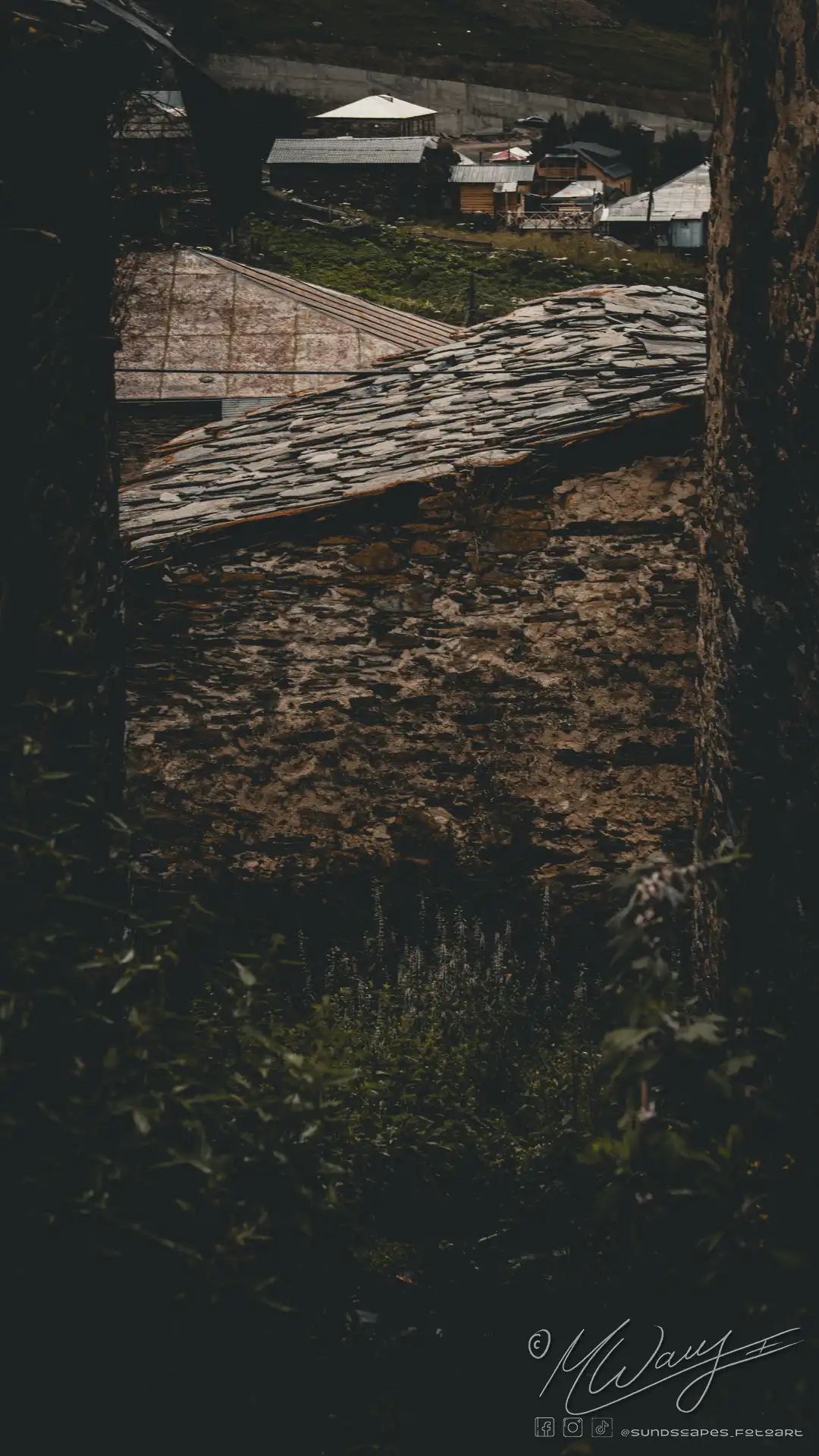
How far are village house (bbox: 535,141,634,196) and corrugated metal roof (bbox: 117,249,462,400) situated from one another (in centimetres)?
3063

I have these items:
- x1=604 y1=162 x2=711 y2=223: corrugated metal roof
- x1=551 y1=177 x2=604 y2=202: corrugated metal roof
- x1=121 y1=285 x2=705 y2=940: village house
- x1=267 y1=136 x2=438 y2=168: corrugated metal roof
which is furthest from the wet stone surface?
x1=551 y1=177 x2=604 y2=202: corrugated metal roof

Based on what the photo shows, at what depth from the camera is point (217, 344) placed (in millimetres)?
13336

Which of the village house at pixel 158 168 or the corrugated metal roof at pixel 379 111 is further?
the corrugated metal roof at pixel 379 111

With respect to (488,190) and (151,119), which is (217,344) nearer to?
(151,119)

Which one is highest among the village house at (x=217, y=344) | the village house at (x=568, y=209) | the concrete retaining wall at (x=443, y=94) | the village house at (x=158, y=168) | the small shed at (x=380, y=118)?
the concrete retaining wall at (x=443, y=94)

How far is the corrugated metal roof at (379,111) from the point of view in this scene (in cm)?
4219

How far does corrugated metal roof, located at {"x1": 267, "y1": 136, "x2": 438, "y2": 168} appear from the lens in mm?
36375

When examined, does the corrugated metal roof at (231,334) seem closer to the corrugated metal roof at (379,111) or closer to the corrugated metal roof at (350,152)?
the corrugated metal roof at (350,152)

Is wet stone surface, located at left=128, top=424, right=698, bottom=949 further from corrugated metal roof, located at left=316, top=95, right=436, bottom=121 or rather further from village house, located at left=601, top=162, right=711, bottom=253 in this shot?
corrugated metal roof, located at left=316, top=95, right=436, bottom=121

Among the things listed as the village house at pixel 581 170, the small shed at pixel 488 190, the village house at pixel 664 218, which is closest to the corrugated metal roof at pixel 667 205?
the village house at pixel 664 218

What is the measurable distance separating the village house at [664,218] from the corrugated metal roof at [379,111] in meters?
9.10

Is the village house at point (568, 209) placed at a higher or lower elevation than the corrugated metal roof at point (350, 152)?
lower

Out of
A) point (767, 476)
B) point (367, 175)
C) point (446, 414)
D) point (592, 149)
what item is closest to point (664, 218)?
point (367, 175)

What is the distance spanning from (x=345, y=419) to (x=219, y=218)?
947cm
